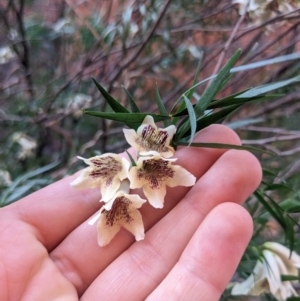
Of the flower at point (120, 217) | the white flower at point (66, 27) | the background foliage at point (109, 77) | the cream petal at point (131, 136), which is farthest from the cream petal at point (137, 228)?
the white flower at point (66, 27)

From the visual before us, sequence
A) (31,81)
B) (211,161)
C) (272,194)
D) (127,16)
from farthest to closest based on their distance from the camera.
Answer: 1. (31,81)
2. (272,194)
3. (127,16)
4. (211,161)

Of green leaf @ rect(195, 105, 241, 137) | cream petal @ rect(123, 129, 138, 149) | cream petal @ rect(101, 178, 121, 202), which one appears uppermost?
cream petal @ rect(123, 129, 138, 149)

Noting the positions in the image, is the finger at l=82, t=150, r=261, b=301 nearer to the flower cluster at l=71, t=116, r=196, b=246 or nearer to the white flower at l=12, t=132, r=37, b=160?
the flower cluster at l=71, t=116, r=196, b=246

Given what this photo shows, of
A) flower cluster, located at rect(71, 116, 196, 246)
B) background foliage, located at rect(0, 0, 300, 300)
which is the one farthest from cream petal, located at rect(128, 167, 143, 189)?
background foliage, located at rect(0, 0, 300, 300)

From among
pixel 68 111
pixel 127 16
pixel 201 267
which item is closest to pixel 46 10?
pixel 68 111

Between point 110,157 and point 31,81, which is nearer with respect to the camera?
point 110,157

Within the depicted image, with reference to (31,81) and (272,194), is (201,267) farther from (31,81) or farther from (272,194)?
(31,81)
